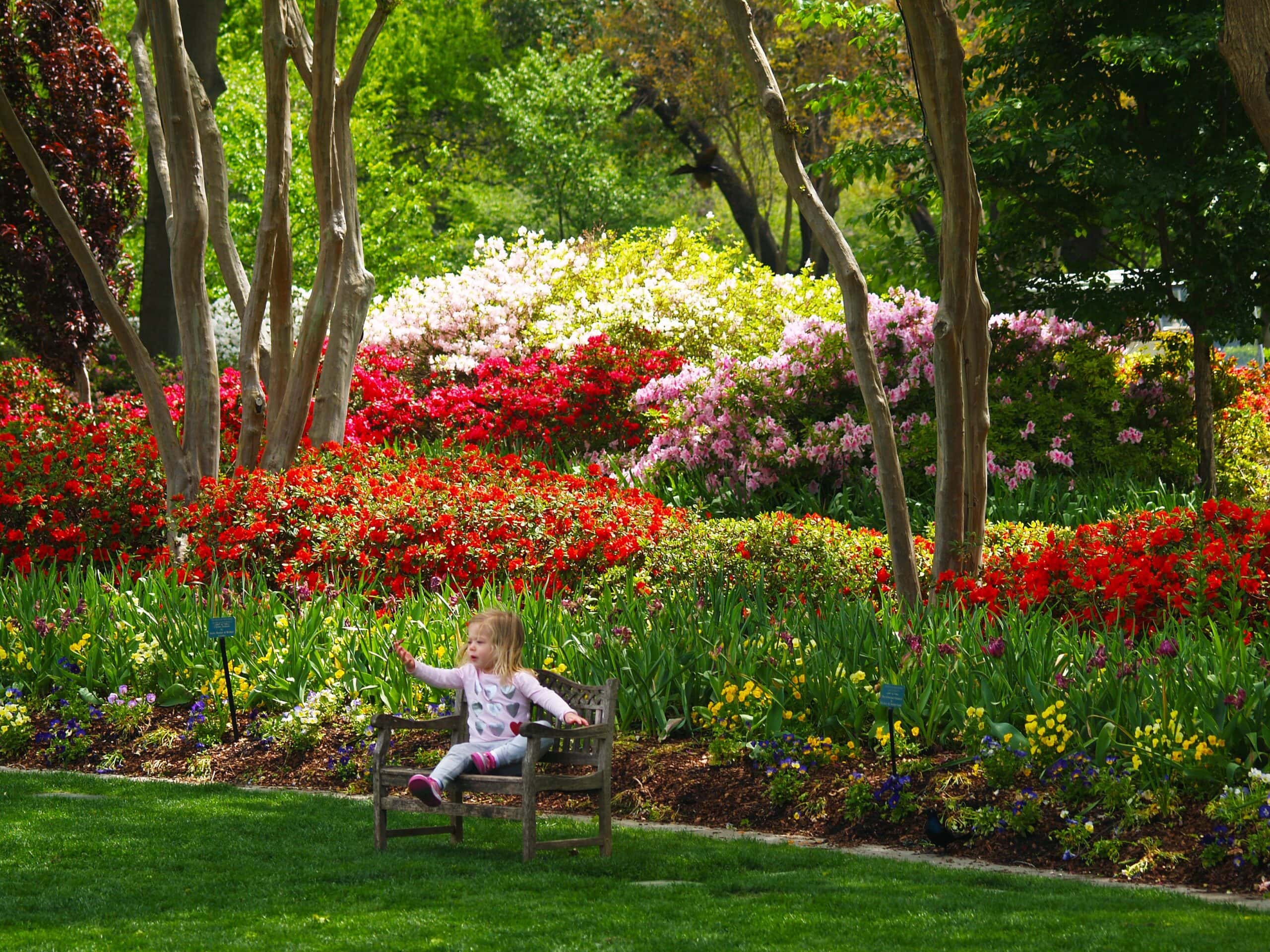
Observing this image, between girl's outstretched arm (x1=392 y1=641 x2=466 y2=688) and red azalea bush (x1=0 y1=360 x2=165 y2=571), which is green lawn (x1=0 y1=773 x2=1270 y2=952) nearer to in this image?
girl's outstretched arm (x1=392 y1=641 x2=466 y2=688)

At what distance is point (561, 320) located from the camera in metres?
15.3

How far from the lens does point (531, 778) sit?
4.82 metres

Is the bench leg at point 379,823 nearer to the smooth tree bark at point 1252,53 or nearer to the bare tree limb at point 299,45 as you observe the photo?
the smooth tree bark at point 1252,53

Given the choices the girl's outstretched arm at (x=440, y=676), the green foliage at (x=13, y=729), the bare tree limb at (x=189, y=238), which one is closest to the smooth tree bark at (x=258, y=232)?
the bare tree limb at (x=189, y=238)

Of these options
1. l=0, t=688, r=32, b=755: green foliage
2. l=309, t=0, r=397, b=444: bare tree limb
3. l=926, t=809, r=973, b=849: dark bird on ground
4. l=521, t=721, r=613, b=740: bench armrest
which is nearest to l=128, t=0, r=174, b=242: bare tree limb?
l=309, t=0, r=397, b=444: bare tree limb

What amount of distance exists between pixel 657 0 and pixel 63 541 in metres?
18.6

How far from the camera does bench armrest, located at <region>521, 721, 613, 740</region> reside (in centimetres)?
487

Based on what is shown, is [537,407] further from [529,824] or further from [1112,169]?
[529,824]

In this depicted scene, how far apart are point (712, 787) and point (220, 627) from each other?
2.28 meters

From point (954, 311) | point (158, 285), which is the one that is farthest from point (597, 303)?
point (954, 311)

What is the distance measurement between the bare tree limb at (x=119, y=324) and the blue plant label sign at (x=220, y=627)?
12.8 feet

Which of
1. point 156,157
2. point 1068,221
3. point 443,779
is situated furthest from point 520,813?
point 1068,221

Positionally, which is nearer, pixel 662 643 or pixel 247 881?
pixel 247 881

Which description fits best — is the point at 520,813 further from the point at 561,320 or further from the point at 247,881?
the point at 561,320
